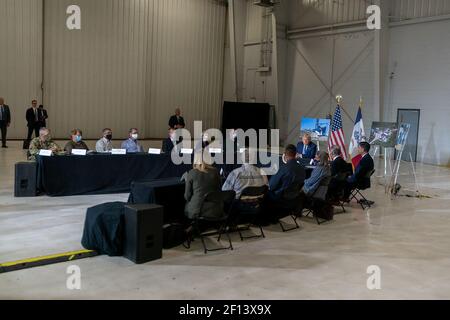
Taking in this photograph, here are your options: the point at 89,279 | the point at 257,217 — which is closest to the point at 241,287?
the point at 89,279

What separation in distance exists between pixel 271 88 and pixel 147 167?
12.1 m

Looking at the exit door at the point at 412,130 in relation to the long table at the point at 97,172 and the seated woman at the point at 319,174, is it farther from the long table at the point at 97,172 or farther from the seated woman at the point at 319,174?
the long table at the point at 97,172

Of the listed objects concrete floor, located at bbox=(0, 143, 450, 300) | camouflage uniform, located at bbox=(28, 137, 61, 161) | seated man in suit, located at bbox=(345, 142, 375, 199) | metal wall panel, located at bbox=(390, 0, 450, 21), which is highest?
metal wall panel, located at bbox=(390, 0, 450, 21)

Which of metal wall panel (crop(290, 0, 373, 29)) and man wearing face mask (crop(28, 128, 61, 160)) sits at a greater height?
metal wall panel (crop(290, 0, 373, 29))

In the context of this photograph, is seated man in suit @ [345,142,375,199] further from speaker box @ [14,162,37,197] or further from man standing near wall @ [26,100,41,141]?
man standing near wall @ [26,100,41,141]

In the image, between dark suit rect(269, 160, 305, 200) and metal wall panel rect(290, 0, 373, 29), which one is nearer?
dark suit rect(269, 160, 305, 200)

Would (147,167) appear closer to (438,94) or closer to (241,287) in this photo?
(241,287)

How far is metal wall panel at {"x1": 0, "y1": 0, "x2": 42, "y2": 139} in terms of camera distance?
14.9 meters

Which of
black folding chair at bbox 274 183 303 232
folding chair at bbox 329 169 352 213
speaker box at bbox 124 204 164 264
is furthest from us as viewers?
folding chair at bbox 329 169 352 213

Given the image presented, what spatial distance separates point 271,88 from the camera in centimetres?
1950

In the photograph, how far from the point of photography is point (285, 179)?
5914mm

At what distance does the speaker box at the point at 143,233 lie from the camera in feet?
14.7

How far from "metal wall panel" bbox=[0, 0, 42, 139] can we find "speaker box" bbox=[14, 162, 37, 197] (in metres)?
9.11

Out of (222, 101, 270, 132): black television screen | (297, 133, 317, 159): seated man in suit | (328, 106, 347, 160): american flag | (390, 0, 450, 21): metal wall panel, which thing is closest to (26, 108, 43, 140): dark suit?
(222, 101, 270, 132): black television screen
